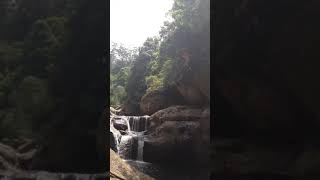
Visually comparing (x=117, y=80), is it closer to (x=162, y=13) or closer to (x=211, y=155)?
(x=162, y=13)

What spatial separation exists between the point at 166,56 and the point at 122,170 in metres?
4.73

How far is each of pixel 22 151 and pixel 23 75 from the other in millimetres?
1332

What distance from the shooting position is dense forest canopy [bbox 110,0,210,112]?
14.3 meters

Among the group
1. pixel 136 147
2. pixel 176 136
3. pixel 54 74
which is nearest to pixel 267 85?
pixel 54 74

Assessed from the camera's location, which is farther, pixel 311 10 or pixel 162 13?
pixel 162 13

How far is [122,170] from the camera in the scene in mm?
12766

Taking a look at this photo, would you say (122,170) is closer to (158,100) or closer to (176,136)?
(176,136)

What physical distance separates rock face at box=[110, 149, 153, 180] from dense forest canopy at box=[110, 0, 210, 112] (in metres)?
2.27

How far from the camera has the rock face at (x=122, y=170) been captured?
1223 centimetres

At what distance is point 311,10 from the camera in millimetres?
5633

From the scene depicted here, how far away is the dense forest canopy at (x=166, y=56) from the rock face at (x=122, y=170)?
227 centimetres

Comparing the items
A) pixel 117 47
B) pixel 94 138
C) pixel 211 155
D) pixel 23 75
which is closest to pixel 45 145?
pixel 94 138

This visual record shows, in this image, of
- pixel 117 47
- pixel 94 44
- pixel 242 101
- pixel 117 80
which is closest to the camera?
pixel 242 101

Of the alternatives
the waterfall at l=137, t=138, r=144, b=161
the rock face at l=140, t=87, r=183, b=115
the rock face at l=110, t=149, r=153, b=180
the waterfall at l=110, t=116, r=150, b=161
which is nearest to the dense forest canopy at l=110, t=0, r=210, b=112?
the rock face at l=140, t=87, r=183, b=115
